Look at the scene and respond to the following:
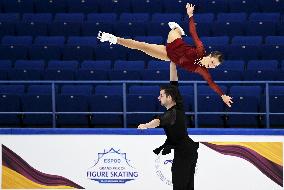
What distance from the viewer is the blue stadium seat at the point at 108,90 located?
11.9m

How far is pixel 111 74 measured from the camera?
12336 millimetres

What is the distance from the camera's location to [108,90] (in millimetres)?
11914

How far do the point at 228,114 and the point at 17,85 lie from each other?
146 inches

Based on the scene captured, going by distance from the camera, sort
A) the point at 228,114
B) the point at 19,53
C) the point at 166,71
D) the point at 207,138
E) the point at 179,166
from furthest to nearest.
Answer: the point at 19,53 < the point at 166,71 < the point at 228,114 < the point at 207,138 < the point at 179,166

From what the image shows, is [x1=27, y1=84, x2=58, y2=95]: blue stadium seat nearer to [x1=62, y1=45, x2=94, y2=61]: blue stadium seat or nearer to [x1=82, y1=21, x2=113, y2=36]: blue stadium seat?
[x1=62, y1=45, x2=94, y2=61]: blue stadium seat

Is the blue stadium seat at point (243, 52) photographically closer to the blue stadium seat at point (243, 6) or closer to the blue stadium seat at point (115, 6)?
the blue stadium seat at point (243, 6)

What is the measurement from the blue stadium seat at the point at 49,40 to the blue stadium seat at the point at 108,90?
79.1 inches

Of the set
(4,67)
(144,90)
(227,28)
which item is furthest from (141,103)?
(227,28)

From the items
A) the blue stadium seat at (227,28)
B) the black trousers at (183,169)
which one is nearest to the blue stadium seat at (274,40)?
the blue stadium seat at (227,28)

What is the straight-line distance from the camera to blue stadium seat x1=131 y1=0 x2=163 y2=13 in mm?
14602

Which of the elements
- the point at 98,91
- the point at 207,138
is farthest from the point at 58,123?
the point at 207,138

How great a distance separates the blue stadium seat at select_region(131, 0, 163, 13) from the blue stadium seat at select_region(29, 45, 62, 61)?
7.24ft

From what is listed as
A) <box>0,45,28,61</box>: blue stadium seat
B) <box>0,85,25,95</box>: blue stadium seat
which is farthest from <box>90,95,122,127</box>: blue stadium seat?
<box>0,45,28,61</box>: blue stadium seat

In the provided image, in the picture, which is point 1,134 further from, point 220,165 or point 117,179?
point 220,165
